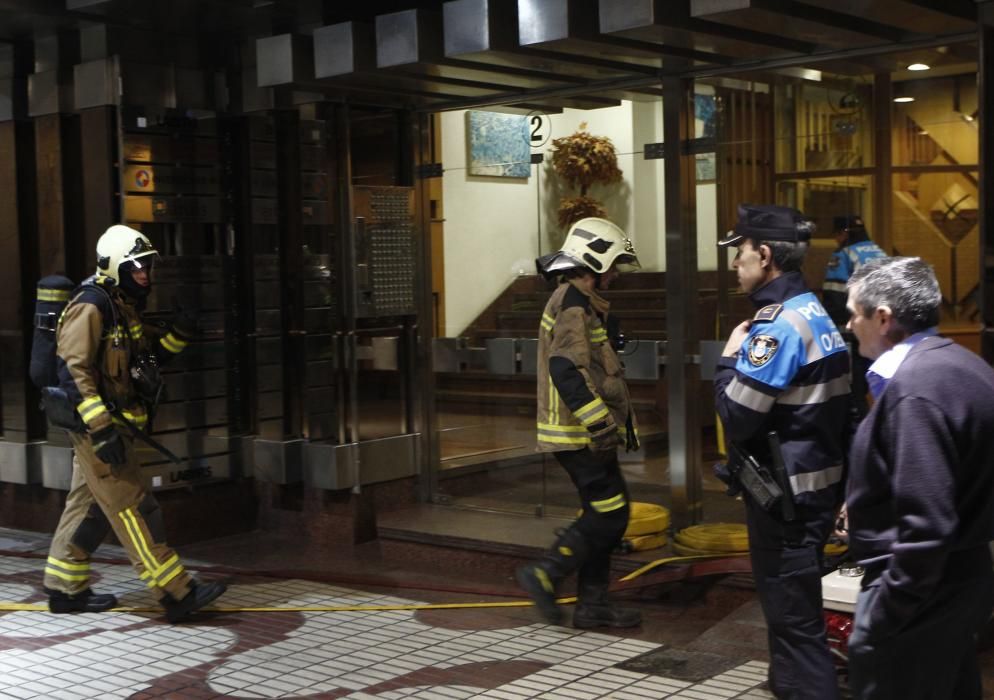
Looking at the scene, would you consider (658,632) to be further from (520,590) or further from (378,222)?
(378,222)

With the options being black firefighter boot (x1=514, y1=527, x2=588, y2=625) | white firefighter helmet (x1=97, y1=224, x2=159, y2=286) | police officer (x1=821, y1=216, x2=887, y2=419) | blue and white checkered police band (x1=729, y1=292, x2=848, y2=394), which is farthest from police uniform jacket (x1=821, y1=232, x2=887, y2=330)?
white firefighter helmet (x1=97, y1=224, x2=159, y2=286)

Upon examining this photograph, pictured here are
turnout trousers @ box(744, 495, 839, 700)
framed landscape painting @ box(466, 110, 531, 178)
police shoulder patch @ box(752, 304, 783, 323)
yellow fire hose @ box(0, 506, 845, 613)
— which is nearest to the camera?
turnout trousers @ box(744, 495, 839, 700)

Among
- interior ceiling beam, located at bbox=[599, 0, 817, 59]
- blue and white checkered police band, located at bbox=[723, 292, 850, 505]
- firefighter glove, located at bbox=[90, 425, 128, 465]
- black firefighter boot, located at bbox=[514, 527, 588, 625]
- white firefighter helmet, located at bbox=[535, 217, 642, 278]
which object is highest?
interior ceiling beam, located at bbox=[599, 0, 817, 59]

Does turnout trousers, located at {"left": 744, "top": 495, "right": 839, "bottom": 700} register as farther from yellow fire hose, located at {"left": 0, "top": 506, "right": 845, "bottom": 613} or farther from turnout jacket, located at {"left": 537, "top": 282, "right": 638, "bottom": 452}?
yellow fire hose, located at {"left": 0, "top": 506, "right": 845, "bottom": 613}

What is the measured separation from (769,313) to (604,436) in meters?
1.76

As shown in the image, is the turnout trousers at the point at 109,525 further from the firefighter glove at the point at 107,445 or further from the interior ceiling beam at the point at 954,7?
the interior ceiling beam at the point at 954,7

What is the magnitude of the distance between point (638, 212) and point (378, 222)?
5.85 ft

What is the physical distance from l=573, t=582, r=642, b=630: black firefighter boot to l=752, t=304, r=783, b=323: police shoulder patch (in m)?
2.22

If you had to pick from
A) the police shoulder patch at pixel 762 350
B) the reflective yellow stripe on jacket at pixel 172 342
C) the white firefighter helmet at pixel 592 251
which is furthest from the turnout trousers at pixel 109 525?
the police shoulder patch at pixel 762 350

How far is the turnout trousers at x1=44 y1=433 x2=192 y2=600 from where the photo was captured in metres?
6.43

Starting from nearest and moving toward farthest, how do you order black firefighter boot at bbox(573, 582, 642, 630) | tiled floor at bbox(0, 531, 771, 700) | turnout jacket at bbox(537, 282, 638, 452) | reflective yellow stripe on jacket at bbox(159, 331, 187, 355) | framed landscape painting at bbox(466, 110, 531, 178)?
tiled floor at bbox(0, 531, 771, 700), turnout jacket at bbox(537, 282, 638, 452), black firefighter boot at bbox(573, 582, 642, 630), reflective yellow stripe on jacket at bbox(159, 331, 187, 355), framed landscape painting at bbox(466, 110, 531, 178)

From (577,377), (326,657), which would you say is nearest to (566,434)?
(577,377)

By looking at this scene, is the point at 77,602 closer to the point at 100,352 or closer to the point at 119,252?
the point at 100,352

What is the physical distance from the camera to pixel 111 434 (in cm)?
632
